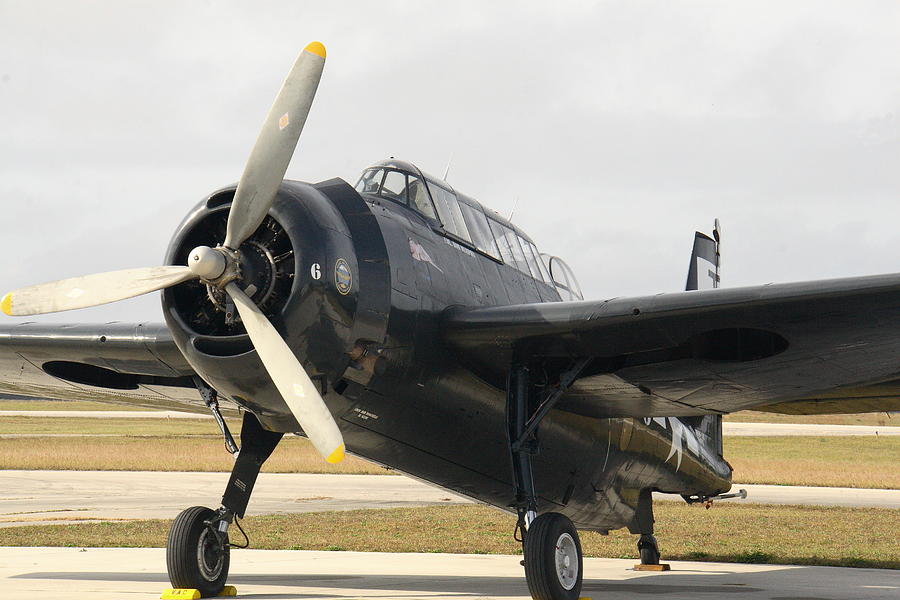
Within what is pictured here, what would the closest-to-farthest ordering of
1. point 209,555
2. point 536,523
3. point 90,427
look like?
point 536,523, point 209,555, point 90,427

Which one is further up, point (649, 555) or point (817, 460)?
point (817, 460)

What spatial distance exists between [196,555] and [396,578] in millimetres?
3206

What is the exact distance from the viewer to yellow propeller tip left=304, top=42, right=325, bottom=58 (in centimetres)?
829

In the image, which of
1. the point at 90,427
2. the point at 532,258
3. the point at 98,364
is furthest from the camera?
the point at 90,427

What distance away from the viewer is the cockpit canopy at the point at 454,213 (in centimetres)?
995

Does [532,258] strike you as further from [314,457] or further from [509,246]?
[314,457]

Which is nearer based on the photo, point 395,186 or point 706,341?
point 395,186

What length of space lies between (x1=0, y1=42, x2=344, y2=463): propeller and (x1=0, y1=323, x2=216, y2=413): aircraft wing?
6.78ft

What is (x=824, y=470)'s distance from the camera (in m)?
39.6

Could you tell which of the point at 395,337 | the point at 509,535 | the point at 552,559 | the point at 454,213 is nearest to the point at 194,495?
the point at 509,535

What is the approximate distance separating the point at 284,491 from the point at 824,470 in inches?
847

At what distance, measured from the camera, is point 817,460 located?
44.3 m

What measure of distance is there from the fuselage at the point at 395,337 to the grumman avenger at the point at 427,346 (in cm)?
2

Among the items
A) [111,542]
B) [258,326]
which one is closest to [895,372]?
[258,326]
